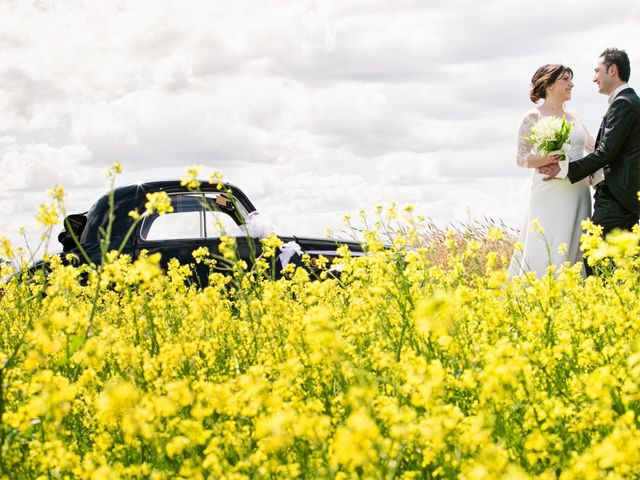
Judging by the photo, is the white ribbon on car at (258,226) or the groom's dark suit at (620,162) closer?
the groom's dark suit at (620,162)

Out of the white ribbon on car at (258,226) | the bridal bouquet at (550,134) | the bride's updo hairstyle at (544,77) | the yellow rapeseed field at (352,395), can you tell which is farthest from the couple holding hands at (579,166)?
the yellow rapeseed field at (352,395)

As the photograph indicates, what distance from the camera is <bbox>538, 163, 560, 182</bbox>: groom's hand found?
742 cm

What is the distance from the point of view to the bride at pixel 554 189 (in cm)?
749

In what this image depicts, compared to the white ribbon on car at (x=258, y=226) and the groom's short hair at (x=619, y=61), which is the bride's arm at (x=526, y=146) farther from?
the white ribbon on car at (x=258, y=226)

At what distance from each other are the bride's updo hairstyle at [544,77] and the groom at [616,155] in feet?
1.15

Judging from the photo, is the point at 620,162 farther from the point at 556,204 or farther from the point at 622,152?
the point at 556,204

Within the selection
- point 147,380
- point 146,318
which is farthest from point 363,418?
point 146,318

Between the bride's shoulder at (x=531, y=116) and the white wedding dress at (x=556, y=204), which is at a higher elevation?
the bride's shoulder at (x=531, y=116)

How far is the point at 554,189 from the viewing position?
7.51 m

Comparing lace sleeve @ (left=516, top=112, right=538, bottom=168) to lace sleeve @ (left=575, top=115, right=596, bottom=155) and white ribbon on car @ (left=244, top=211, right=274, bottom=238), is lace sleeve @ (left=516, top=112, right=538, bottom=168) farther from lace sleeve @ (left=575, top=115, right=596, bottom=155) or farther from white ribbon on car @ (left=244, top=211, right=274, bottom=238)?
white ribbon on car @ (left=244, top=211, right=274, bottom=238)

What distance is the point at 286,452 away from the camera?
2.69m

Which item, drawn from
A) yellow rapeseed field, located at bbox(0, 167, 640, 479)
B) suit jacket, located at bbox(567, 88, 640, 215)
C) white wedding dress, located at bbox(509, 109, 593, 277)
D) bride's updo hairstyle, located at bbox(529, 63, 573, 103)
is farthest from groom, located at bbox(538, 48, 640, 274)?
yellow rapeseed field, located at bbox(0, 167, 640, 479)

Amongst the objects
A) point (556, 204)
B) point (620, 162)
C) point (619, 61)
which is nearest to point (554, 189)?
point (556, 204)

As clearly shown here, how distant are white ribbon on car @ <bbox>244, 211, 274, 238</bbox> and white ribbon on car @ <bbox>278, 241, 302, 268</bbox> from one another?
306 millimetres
